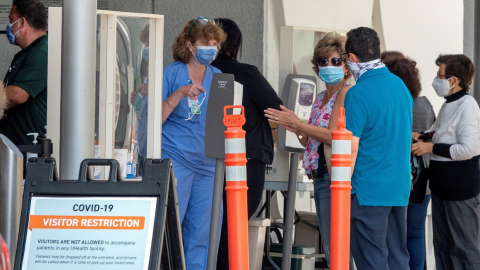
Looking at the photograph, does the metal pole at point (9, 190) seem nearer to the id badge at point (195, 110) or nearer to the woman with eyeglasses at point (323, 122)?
the id badge at point (195, 110)

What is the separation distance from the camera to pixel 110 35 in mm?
3076

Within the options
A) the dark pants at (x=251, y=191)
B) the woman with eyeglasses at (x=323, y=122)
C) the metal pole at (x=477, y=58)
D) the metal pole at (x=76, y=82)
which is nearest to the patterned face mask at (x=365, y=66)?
the woman with eyeglasses at (x=323, y=122)

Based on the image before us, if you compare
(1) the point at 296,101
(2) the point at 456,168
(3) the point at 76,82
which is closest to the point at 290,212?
(1) the point at 296,101

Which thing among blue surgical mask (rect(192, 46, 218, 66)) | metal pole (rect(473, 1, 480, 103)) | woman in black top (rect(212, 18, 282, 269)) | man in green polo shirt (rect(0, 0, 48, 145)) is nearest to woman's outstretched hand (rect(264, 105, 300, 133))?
woman in black top (rect(212, 18, 282, 269))

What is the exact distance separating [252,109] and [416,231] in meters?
1.50

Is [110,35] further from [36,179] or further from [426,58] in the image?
[426,58]

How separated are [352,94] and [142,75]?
1.01m

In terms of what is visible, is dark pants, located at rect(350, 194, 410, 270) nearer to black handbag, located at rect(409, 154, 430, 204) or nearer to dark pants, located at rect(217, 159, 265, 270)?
dark pants, located at rect(217, 159, 265, 270)

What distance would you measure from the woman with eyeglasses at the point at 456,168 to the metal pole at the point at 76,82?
2.44 meters

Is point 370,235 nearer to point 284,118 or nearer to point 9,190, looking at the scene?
point 284,118

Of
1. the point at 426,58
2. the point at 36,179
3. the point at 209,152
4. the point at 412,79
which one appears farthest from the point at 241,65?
the point at 426,58

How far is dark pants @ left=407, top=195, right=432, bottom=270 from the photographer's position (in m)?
4.50

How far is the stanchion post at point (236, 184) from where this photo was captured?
277cm

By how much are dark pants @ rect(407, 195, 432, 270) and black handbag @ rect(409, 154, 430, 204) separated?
0.33 ft
